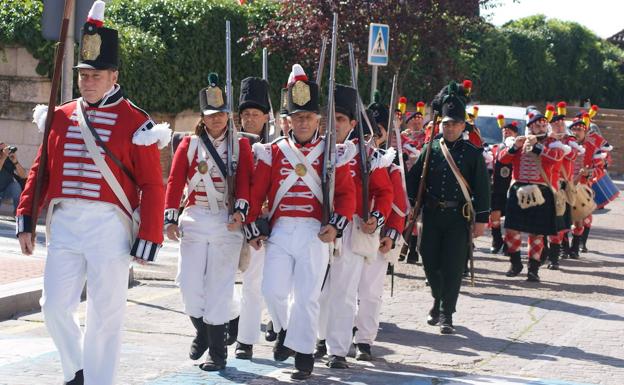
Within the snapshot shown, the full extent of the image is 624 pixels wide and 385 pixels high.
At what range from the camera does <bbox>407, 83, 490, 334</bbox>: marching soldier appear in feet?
35.3

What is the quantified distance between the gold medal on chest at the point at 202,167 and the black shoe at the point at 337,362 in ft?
5.09

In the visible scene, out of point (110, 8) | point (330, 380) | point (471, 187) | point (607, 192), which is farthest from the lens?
point (110, 8)

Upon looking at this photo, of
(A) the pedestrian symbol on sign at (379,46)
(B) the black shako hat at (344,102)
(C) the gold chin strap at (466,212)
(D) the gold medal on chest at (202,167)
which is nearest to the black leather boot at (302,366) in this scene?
(D) the gold medal on chest at (202,167)

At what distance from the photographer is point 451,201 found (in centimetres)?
1085

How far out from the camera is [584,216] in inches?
685

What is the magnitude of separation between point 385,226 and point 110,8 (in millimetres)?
13886

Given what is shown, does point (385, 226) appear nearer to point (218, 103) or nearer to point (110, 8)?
point (218, 103)

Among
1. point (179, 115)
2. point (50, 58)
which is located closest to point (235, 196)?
point (50, 58)

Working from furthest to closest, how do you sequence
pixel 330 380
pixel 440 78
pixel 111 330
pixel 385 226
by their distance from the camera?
pixel 440 78, pixel 385 226, pixel 330 380, pixel 111 330

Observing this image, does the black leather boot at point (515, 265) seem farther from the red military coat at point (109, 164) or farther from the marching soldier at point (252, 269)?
the red military coat at point (109, 164)

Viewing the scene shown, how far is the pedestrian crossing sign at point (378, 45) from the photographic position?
17.1 metres

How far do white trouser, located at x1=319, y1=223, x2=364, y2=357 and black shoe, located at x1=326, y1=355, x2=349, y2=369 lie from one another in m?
0.03

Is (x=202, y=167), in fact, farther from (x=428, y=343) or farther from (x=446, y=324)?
(x=446, y=324)

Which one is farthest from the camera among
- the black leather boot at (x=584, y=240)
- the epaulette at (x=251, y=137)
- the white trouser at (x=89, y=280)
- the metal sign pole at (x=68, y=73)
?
the black leather boot at (x=584, y=240)
